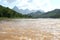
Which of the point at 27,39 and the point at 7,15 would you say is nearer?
the point at 27,39

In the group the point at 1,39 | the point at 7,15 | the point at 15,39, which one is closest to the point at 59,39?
the point at 15,39

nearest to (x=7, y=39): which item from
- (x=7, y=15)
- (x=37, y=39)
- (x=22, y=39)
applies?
(x=22, y=39)

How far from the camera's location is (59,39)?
20750 millimetres

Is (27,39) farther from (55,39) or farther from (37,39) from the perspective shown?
(55,39)

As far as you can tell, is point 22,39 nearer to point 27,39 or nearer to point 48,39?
point 27,39

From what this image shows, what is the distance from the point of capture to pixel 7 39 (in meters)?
21.1

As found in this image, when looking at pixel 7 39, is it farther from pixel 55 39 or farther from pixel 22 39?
pixel 55 39

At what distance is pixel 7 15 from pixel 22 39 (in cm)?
10341

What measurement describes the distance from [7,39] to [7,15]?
10315cm

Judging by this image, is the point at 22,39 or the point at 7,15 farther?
the point at 7,15

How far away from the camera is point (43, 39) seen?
69.3 feet

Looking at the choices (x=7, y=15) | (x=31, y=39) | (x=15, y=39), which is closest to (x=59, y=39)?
(x=31, y=39)

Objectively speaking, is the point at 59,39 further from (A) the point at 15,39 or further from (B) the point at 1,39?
(B) the point at 1,39

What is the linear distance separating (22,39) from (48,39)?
3.00 meters
